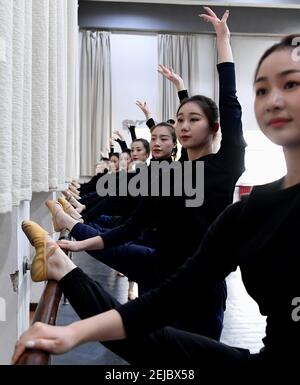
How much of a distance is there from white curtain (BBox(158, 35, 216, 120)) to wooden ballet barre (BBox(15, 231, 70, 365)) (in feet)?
25.9

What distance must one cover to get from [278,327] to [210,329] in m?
0.74

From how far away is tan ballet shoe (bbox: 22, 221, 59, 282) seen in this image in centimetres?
110

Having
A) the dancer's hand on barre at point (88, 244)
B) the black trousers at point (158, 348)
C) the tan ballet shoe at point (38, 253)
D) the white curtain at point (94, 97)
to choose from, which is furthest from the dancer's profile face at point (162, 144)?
the white curtain at point (94, 97)

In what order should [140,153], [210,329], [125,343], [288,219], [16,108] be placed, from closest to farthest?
[288,219]
[125,343]
[16,108]
[210,329]
[140,153]

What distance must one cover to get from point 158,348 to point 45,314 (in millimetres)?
271

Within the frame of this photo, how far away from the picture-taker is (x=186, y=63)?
8.78 m

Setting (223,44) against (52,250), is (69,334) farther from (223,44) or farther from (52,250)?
(223,44)

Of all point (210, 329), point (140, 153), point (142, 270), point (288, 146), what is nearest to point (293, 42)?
point (288, 146)

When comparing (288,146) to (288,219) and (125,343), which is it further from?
(125,343)

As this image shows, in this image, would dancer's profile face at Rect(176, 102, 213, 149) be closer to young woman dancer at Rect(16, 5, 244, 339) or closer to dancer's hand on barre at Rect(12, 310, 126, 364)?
young woman dancer at Rect(16, 5, 244, 339)

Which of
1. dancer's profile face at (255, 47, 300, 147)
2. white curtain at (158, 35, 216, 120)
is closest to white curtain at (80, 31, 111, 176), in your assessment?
white curtain at (158, 35, 216, 120)

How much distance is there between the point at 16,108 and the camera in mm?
1297

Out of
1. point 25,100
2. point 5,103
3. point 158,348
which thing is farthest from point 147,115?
point 158,348

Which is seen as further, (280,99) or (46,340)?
(280,99)
